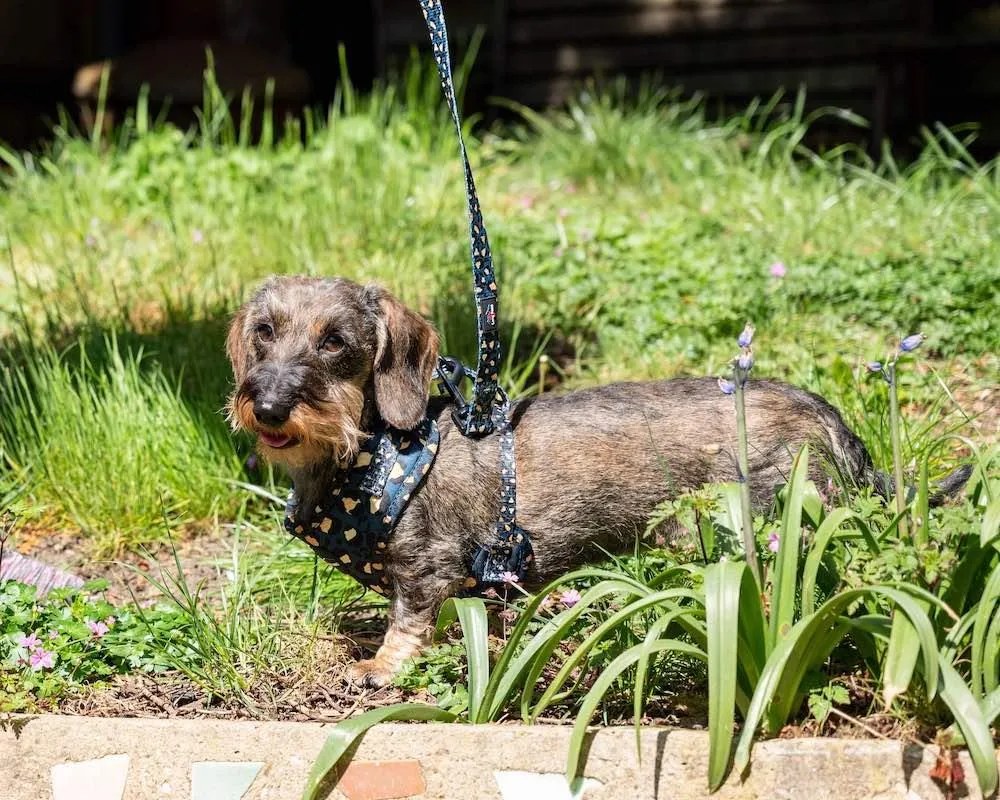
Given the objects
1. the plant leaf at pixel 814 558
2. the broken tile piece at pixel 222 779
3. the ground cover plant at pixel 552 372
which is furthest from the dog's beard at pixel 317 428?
the plant leaf at pixel 814 558

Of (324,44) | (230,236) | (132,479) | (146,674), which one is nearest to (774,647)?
(146,674)

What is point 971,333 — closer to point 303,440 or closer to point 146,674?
point 303,440

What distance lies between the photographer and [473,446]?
Answer: 157 inches

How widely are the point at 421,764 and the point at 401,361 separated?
1.36 m

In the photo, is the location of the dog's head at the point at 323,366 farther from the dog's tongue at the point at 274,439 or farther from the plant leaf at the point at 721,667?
Result: the plant leaf at the point at 721,667

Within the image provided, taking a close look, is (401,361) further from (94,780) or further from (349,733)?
(94,780)

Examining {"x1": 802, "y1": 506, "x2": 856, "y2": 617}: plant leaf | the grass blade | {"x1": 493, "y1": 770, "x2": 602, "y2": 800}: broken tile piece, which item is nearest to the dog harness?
the grass blade

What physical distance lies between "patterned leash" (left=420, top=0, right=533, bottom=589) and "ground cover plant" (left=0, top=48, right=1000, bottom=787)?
0.20 meters

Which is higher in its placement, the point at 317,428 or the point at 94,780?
the point at 317,428

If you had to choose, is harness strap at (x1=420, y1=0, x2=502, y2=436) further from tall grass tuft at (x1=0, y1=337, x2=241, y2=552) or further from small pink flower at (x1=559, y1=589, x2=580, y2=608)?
tall grass tuft at (x1=0, y1=337, x2=241, y2=552)

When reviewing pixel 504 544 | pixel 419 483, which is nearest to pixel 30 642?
pixel 419 483

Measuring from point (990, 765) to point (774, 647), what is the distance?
1.88 feet

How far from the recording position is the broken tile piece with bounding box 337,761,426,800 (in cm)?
301

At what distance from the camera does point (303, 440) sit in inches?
142
